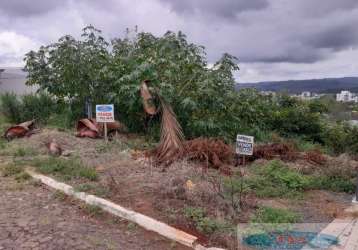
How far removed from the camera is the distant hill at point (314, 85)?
14.0 m

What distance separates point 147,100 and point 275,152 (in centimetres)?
283

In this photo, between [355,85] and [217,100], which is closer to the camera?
[217,100]

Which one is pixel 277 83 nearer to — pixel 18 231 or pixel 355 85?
pixel 355 85

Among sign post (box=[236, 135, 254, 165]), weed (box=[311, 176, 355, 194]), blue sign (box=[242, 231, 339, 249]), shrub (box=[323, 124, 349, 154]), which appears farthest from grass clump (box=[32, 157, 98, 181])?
shrub (box=[323, 124, 349, 154])

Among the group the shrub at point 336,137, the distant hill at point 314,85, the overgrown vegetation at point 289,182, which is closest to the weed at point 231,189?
the overgrown vegetation at point 289,182

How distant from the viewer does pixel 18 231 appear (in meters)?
3.69

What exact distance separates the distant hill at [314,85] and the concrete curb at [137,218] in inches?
398

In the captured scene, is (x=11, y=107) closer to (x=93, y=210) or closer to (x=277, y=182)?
(x=93, y=210)

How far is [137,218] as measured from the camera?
3.90 meters

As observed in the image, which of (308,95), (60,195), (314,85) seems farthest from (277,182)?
(314,85)

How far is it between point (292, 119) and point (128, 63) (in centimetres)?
533

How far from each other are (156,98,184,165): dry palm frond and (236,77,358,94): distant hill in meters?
6.85

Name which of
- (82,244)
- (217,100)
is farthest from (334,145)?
(82,244)

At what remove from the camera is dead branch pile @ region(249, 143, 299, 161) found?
6.74 m
